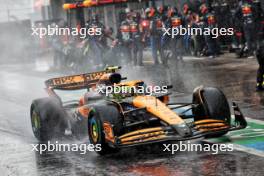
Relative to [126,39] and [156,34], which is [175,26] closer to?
[156,34]

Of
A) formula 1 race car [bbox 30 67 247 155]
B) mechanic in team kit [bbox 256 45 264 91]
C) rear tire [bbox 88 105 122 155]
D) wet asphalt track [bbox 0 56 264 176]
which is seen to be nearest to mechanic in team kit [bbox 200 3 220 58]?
wet asphalt track [bbox 0 56 264 176]

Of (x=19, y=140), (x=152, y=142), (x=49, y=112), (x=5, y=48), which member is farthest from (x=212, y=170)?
(x=5, y=48)

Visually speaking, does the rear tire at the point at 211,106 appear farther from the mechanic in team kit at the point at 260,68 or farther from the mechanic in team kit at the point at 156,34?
the mechanic in team kit at the point at 156,34

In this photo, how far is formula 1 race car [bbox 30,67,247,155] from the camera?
10.5 m

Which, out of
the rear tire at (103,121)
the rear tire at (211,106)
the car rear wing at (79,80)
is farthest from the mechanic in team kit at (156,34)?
the rear tire at (103,121)

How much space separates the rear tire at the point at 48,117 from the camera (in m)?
12.8

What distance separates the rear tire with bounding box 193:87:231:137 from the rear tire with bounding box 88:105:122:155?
1350 millimetres

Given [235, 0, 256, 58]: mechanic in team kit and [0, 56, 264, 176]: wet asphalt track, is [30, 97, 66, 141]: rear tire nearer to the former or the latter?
[0, 56, 264, 176]: wet asphalt track

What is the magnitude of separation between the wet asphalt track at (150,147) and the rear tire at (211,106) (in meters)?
0.83

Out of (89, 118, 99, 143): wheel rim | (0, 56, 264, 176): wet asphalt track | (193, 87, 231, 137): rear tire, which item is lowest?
(0, 56, 264, 176): wet asphalt track

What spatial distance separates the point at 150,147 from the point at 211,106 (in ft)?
3.65

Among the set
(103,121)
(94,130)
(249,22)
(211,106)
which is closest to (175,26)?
(249,22)

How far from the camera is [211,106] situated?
37.0ft

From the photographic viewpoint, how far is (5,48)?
4000cm
